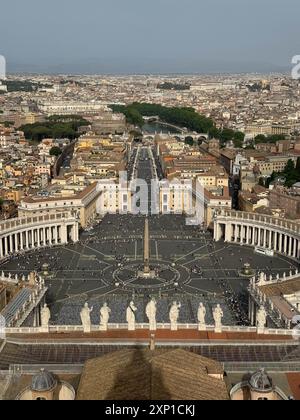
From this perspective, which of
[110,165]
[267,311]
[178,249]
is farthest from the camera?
[110,165]

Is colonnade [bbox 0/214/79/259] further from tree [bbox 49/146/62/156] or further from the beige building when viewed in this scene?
tree [bbox 49/146/62/156]

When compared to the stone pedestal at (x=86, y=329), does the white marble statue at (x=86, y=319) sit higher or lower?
higher

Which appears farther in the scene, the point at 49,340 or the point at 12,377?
the point at 49,340

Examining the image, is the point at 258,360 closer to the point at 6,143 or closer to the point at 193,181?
the point at 193,181

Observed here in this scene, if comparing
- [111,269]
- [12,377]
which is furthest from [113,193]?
[12,377]

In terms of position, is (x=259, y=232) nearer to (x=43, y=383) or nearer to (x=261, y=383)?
(x=261, y=383)

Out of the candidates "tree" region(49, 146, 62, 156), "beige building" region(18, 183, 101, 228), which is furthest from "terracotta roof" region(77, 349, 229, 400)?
"tree" region(49, 146, 62, 156)

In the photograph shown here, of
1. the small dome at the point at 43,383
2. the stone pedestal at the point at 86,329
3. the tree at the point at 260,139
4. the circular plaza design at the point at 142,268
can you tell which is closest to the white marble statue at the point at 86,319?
the stone pedestal at the point at 86,329

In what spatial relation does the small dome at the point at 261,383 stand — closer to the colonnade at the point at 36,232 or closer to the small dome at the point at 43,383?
the small dome at the point at 43,383
